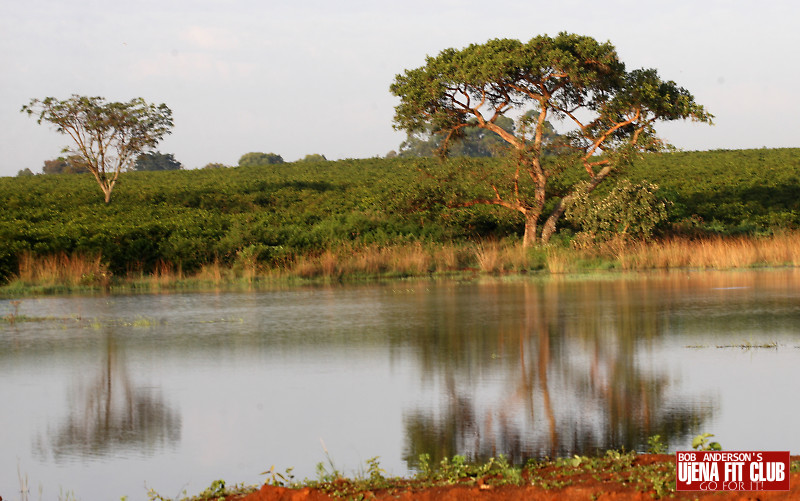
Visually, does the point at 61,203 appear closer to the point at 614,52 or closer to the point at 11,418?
the point at 614,52

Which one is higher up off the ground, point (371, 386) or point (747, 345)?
point (747, 345)

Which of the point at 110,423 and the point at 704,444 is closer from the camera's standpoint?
the point at 704,444

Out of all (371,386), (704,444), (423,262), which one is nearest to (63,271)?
(423,262)

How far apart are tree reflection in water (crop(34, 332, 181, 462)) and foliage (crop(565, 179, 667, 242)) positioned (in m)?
25.3

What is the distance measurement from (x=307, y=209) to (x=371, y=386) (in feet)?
159

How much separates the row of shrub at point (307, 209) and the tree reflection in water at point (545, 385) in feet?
52.8

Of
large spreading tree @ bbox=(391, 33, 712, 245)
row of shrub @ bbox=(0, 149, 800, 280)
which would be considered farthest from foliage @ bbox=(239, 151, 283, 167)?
large spreading tree @ bbox=(391, 33, 712, 245)

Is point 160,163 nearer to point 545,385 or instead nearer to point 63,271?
point 63,271

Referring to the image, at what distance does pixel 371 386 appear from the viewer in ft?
33.3

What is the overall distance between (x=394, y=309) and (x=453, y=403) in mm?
9494

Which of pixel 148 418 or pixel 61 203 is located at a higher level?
pixel 61 203

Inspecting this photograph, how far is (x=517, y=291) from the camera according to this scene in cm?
2241

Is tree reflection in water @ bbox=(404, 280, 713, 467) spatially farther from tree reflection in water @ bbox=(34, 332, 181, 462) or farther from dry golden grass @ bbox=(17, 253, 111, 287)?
dry golden grass @ bbox=(17, 253, 111, 287)

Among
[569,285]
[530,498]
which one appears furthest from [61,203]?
[530,498]
